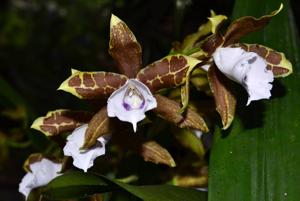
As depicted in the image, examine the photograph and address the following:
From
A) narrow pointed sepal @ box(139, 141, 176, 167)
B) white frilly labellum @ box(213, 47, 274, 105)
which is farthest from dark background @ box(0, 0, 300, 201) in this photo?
white frilly labellum @ box(213, 47, 274, 105)

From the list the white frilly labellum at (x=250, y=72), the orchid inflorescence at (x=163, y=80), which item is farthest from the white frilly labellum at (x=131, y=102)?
the white frilly labellum at (x=250, y=72)

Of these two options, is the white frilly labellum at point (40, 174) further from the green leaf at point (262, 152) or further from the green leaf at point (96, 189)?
the green leaf at point (262, 152)

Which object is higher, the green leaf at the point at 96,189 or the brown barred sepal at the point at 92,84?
the brown barred sepal at the point at 92,84

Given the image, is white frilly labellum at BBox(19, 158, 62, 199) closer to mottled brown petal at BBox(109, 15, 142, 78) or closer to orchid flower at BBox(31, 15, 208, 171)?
orchid flower at BBox(31, 15, 208, 171)

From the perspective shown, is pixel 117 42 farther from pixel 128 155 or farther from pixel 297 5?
pixel 297 5

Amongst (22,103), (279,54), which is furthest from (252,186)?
(22,103)

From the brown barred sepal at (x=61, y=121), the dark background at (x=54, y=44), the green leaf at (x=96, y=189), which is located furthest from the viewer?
the dark background at (x=54, y=44)
